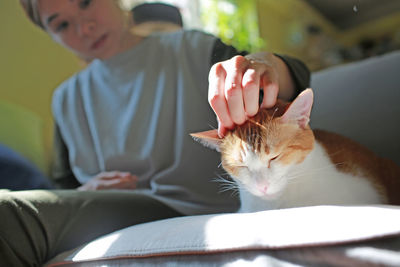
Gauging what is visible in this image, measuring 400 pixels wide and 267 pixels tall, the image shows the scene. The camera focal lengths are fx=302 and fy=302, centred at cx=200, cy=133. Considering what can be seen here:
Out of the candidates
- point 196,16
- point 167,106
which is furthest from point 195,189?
point 196,16

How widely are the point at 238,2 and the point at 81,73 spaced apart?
50 cm

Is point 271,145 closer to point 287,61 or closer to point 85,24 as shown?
point 287,61

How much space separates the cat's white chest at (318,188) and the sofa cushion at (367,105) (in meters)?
0.27

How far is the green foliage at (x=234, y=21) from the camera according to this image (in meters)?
0.71

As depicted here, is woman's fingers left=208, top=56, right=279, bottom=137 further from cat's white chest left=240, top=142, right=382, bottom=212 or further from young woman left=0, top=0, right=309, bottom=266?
cat's white chest left=240, top=142, right=382, bottom=212

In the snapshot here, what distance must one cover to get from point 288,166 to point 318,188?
0.07 m

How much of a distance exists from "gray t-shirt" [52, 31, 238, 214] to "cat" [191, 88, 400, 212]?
0.12m

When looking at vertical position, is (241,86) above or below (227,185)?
above

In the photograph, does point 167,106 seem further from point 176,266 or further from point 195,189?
point 176,266

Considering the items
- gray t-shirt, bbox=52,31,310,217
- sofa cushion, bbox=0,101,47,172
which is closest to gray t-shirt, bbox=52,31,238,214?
gray t-shirt, bbox=52,31,310,217

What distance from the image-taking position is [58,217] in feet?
2.20

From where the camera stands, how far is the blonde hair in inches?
31.8

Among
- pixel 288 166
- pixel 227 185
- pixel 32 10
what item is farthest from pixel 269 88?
pixel 32 10

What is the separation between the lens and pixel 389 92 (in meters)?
0.90
